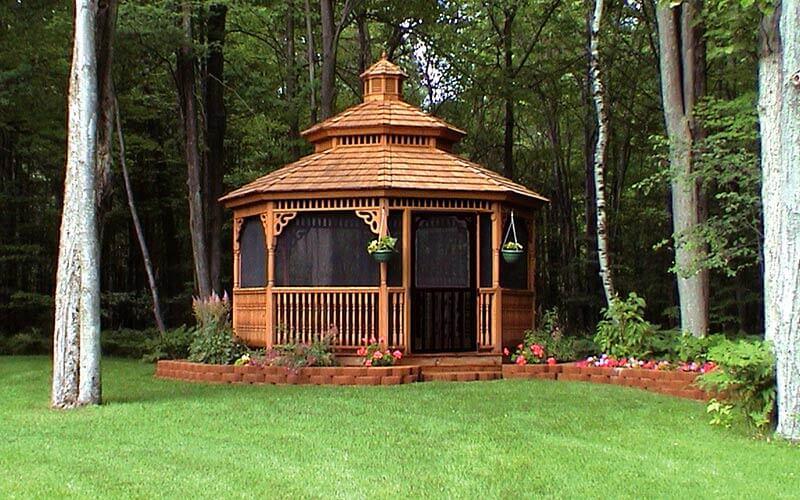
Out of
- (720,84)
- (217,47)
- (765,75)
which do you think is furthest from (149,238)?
(765,75)

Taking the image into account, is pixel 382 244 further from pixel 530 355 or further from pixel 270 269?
pixel 530 355

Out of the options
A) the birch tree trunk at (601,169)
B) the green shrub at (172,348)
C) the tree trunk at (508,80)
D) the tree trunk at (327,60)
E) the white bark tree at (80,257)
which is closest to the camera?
the white bark tree at (80,257)

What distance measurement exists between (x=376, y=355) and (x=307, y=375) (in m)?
1.00

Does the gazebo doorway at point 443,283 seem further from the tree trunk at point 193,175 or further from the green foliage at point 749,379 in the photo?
the green foliage at point 749,379

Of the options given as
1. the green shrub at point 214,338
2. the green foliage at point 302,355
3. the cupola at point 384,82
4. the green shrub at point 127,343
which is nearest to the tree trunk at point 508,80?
the cupola at point 384,82

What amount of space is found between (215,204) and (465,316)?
6768 mm

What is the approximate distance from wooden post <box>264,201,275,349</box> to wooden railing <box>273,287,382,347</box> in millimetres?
60

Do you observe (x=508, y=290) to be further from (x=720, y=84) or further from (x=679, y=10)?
(x=720, y=84)

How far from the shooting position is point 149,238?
Answer: 22.5 meters

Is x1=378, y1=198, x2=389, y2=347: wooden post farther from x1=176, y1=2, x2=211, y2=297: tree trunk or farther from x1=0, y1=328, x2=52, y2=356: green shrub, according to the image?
x1=0, y1=328, x2=52, y2=356: green shrub

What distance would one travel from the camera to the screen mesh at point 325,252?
1229cm

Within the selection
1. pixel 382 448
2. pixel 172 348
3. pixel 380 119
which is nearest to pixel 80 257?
pixel 382 448

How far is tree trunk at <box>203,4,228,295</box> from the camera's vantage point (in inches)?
697

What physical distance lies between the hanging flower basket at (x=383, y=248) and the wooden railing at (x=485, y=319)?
5.27 feet
